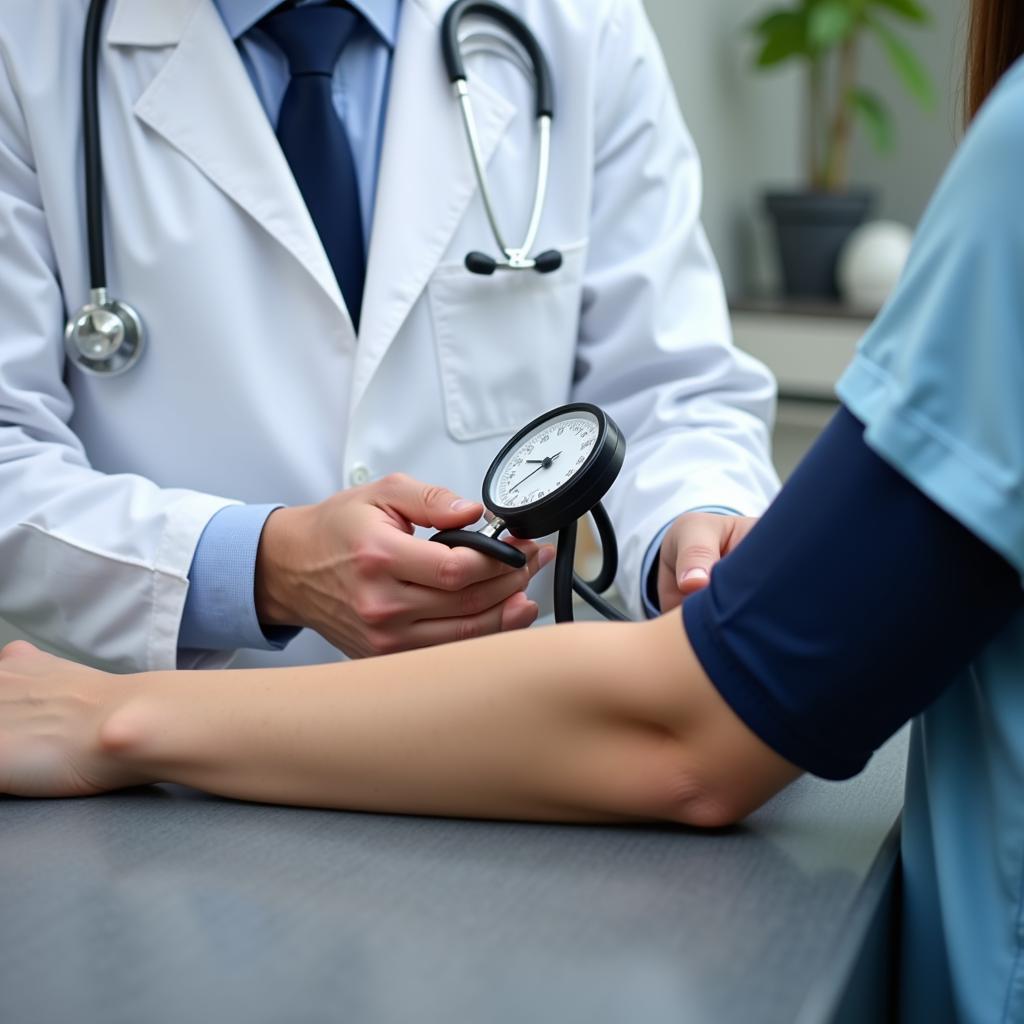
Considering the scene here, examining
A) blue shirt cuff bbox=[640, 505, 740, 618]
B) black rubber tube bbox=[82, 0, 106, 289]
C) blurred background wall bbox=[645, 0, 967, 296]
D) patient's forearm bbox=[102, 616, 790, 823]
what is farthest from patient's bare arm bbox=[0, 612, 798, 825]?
blurred background wall bbox=[645, 0, 967, 296]

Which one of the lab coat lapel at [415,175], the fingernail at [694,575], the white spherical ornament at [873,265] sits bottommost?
the white spherical ornament at [873,265]

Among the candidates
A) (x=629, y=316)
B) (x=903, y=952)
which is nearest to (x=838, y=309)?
(x=629, y=316)

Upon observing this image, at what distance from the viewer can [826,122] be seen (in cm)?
321

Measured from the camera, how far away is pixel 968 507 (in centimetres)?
55

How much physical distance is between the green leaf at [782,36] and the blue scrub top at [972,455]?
256cm

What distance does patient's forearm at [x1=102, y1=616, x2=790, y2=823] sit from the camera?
0.70 metres

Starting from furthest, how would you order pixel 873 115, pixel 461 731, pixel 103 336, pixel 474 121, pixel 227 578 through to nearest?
pixel 873 115 < pixel 474 121 < pixel 103 336 < pixel 227 578 < pixel 461 731

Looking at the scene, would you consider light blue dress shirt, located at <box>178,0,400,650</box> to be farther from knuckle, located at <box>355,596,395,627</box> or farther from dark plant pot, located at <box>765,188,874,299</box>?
dark plant pot, located at <box>765,188,874,299</box>

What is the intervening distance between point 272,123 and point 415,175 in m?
0.15

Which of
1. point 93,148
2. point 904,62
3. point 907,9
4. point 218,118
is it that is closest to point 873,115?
point 904,62

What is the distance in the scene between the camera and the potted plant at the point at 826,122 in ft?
9.55

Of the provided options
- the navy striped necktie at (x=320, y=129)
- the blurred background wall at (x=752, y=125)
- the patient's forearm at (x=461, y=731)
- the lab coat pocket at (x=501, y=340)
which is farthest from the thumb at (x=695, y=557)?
the blurred background wall at (x=752, y=125)

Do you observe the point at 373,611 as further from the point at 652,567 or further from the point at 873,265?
the point at 873,265

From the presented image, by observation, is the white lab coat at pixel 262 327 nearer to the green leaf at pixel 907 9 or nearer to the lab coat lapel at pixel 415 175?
the lab coat lapel at pixel 415 175
